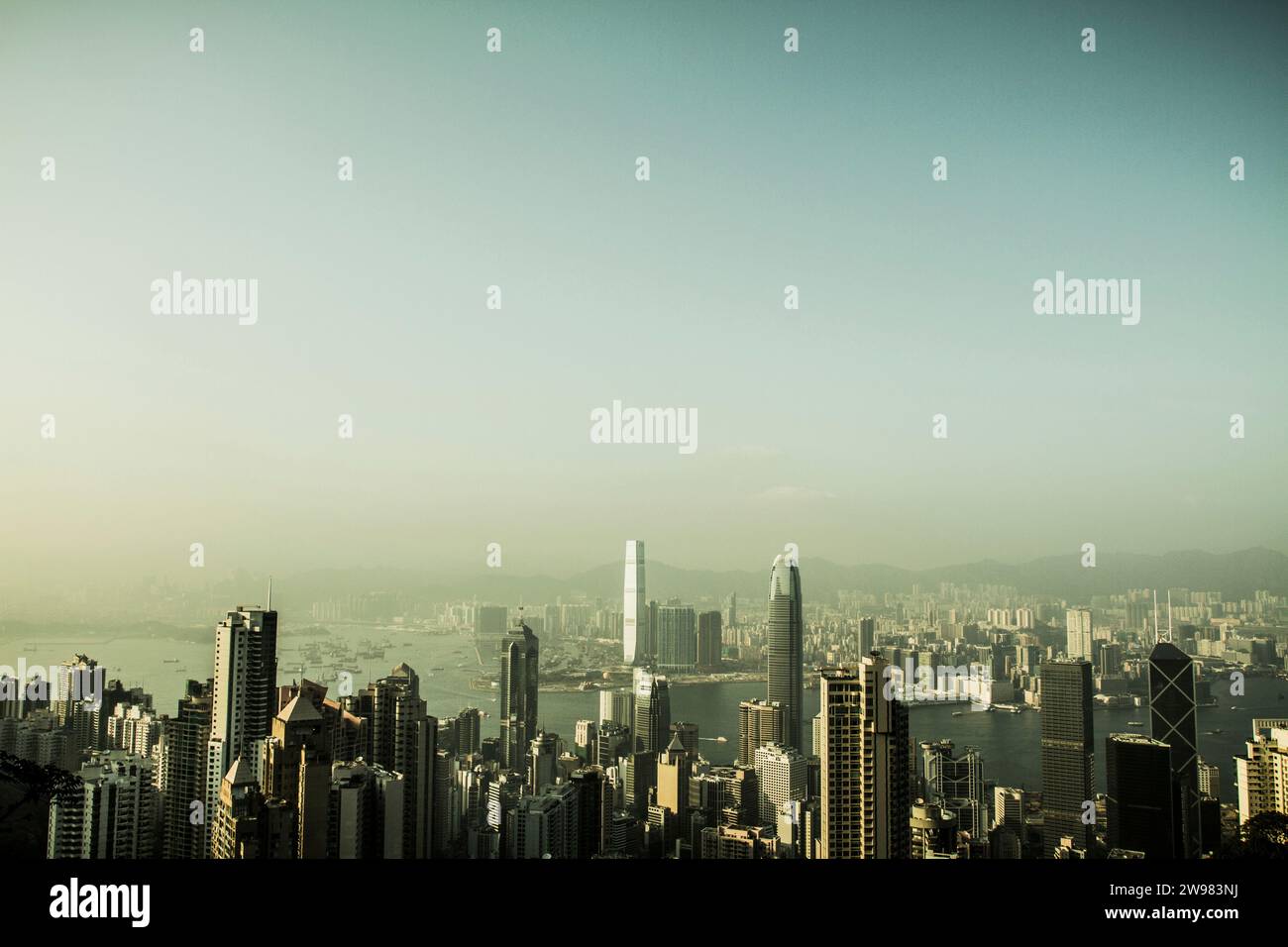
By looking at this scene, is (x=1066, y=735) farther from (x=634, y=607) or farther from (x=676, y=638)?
(x=634, y=607)

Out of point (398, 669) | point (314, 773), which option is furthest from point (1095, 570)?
point (314, 773)

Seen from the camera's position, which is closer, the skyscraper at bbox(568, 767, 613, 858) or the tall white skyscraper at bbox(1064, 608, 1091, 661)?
Result: the skyscraper at bbox(568, 767, 613, 858)

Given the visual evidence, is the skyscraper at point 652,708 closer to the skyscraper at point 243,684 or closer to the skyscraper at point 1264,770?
the skyscraper at point 243,684

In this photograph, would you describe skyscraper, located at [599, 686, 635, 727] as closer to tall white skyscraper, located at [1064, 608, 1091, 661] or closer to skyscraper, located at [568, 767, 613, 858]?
skyscraper, located at [568, 767, 613, 858]

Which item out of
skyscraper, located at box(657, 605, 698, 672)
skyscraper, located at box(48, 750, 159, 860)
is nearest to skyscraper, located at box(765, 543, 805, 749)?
skyscraper, located at box(657, 605, 698, 672)

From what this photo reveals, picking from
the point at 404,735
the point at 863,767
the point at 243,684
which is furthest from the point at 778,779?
the point at 243,684
